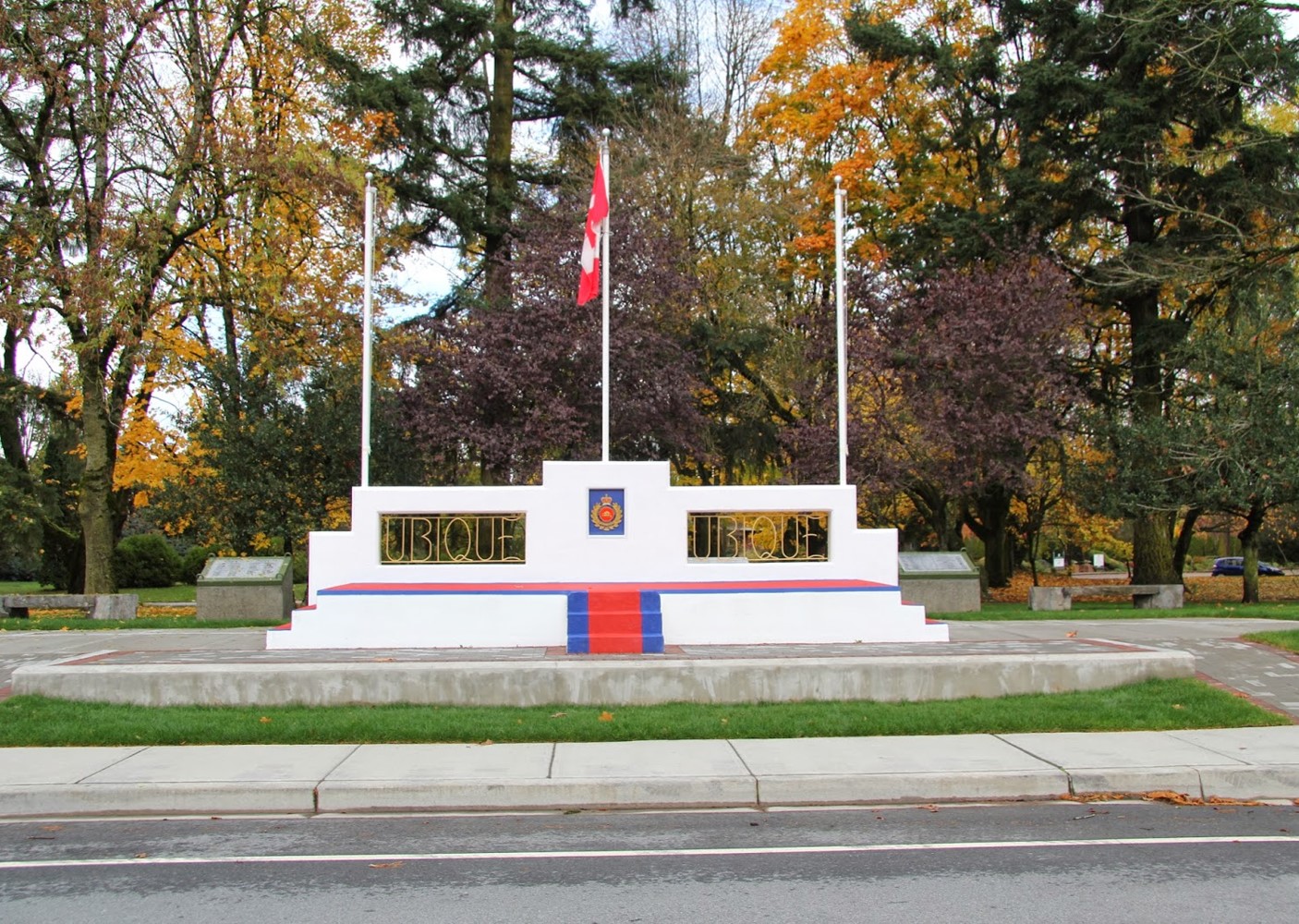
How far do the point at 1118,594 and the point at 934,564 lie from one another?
6492 mm

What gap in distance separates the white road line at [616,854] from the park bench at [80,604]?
14588mm

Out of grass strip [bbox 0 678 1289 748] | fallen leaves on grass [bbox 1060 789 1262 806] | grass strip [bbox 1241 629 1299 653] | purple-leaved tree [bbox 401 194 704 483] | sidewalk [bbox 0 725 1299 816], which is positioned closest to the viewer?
sidewalk [bbox 0 725 1299 816]

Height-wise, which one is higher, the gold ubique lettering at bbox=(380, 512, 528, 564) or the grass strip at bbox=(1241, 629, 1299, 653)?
the gold ubique lettering at bbox=(380, 512, 528, 564)

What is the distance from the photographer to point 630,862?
6.93 m

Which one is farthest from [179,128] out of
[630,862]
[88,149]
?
[630,862]

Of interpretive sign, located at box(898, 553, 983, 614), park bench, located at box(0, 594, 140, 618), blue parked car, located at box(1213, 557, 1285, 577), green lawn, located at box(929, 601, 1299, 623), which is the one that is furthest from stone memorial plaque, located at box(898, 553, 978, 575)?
blue parked car, located at box(1213, 557, 1285, 577)

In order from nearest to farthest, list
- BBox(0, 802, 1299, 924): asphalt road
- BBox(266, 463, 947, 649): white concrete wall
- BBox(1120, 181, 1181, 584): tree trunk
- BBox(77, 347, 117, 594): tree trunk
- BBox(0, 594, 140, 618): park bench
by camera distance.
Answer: BBox(0, 802, 1299, 924): asphalt road
BBox(266, 463, 947, 649): white concrete wall
BBox(0, 594, 140, 618): park bench
BBox(77, 347, 117, 594): tree trunk
BBox(1120, 181, 1181, 584): tree trunk

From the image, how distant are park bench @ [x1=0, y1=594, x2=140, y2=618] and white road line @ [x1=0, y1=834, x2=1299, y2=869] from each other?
14588mm

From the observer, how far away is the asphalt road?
5.98 metres

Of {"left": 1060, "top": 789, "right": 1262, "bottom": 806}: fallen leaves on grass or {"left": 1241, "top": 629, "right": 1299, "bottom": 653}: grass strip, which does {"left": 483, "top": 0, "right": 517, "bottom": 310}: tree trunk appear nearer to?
{"left": 1241, "top": 629, "right": 1299, "bottom": 653}: grass strip

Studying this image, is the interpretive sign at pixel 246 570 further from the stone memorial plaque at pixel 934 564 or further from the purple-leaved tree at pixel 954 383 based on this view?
the stone memorial plaque at pixel 934 564

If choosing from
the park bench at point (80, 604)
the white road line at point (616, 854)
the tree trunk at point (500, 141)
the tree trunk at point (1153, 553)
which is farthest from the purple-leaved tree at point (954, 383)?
the white road line at point (616, 854)

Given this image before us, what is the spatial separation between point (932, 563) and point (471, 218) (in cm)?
1566

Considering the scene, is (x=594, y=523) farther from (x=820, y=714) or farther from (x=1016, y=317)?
(x=1016, y=317)
